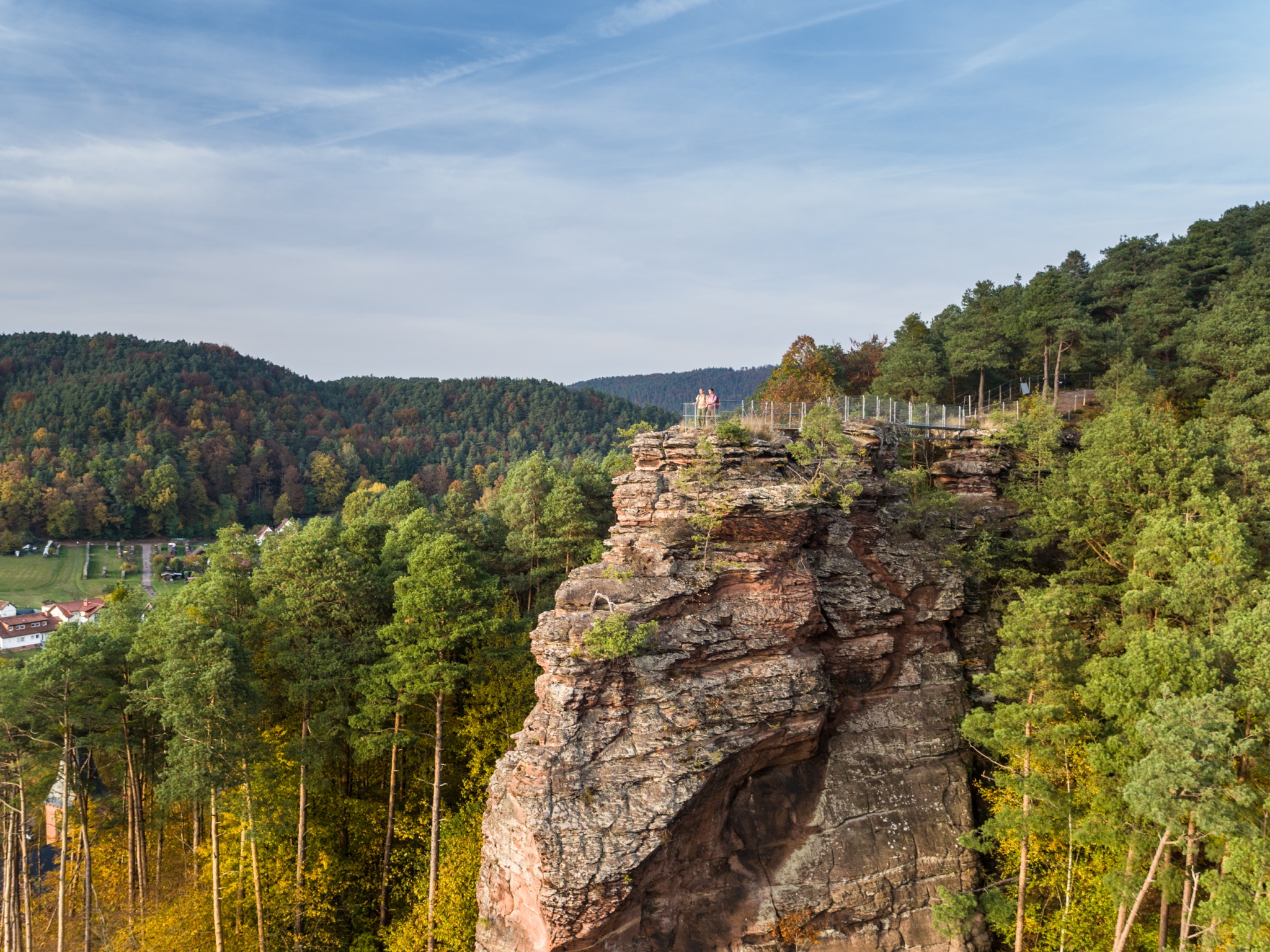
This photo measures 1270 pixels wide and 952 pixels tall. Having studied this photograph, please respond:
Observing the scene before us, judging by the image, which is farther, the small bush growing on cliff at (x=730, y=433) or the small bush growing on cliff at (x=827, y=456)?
the small bush growing on cliff at (x=730, y=433)

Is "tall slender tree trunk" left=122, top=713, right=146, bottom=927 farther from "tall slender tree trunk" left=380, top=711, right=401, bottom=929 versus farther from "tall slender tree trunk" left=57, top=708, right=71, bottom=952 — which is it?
"tall slender tree trunk" left=380, top=711, right=401, bottom=929

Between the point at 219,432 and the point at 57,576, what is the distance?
41.3 metres

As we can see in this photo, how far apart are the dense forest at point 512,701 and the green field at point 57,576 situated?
53149 millimetres

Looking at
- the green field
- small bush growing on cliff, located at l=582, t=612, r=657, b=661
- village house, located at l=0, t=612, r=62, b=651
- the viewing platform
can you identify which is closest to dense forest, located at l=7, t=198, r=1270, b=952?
the viewing platform

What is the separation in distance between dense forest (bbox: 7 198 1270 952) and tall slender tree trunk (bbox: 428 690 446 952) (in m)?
0.16

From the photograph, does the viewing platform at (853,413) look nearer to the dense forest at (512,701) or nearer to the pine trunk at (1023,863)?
the dense forest at (512,701)

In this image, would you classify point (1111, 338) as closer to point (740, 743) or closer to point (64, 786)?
point (740, 743)

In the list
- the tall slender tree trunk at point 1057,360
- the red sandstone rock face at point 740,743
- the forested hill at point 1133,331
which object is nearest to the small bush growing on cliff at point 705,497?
the red sandstone rock face at point 740,743

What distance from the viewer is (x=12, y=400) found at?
113 metres

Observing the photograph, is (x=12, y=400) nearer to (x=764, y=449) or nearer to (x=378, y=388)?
(x=378, y=388)

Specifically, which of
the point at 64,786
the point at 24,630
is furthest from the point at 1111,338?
the point at 24,630

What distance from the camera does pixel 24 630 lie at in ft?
211

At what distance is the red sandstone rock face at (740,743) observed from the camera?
749 inches

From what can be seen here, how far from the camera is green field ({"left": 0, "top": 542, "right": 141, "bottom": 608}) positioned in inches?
2958
